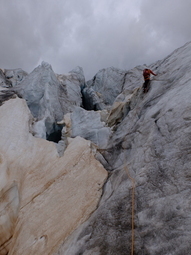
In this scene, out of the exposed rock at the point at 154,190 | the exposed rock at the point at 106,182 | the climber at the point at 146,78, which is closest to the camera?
the exposed rock at the point at 154,190

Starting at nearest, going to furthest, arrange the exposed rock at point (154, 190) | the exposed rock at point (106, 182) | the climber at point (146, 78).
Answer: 1. the exposed rock at point (154, 190)
2. the exposed rock at point (106, 182)
3. the climber at point (146, 78)

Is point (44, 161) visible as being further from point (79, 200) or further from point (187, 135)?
point (187, 135)

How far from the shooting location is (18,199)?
7258 millimetres

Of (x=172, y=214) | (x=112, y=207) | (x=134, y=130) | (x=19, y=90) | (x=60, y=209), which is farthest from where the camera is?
(x=19, y=90)

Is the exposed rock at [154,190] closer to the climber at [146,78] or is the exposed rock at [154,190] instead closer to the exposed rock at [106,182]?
the exposed rock at [106,182]

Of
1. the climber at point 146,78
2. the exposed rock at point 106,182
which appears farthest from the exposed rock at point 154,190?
the climber at point 146,78

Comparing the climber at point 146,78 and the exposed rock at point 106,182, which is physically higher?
the climber at point 146,78

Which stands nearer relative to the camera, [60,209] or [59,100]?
[60,209]

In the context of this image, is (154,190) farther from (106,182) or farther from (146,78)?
(146,78)

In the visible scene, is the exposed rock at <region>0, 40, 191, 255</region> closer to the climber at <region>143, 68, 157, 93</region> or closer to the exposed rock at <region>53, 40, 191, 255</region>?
the exposed rock at <region>53, 40, 191, 255</region>

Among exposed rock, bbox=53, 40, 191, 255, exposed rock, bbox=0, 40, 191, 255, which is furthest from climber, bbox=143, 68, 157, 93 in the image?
exposed rock, bbox=53, 40, 191, 255

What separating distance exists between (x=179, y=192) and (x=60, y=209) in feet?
15.1

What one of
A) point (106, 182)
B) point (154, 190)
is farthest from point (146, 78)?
point (154, 190)

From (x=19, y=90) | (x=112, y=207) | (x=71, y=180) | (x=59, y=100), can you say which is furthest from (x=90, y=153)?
(x=19, y=90)
